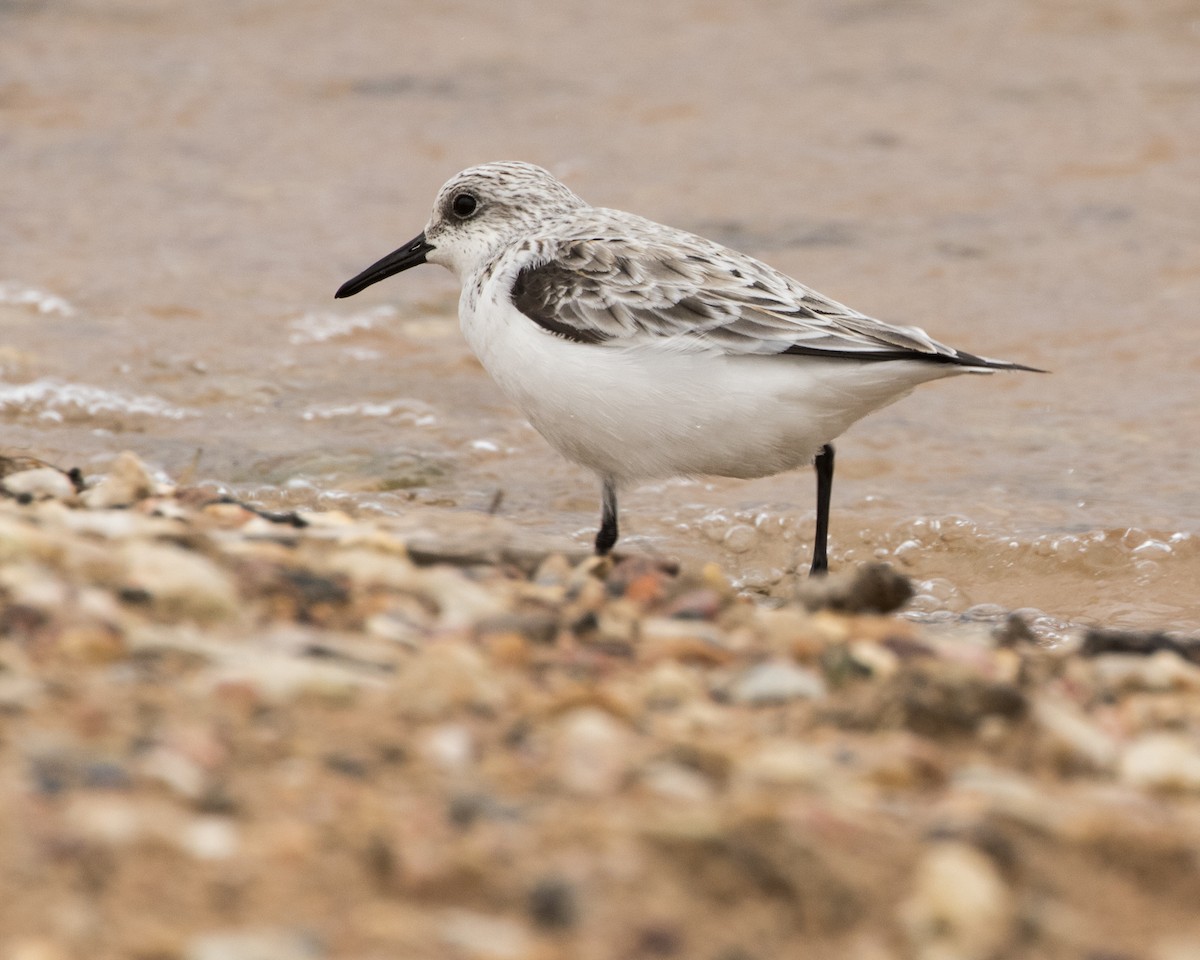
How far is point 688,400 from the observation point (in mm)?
5383

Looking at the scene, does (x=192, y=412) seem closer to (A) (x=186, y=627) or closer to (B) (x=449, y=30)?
(A) (x=186, y=627)

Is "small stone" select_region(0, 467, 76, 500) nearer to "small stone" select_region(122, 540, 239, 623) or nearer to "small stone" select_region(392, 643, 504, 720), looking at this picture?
"small stone" select_region(122, 540, 239, 623)

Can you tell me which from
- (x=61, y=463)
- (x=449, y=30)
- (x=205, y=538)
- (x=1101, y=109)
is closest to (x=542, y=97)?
(x=449, y=30)

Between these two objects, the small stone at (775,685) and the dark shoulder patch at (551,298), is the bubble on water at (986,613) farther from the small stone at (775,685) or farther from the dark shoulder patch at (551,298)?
the small stone at (775,685)

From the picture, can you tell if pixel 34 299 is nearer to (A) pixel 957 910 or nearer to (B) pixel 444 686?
(B) pixel 444 686

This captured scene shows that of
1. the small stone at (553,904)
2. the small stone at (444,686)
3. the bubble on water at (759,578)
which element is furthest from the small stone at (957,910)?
the bubble on water at (759,578)

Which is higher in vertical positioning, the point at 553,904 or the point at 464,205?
the point at 464,205

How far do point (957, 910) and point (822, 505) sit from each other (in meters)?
3.47

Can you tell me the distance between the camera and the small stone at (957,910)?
8.68 feet

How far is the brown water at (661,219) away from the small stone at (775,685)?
4.66ft

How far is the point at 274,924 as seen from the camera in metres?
2.59

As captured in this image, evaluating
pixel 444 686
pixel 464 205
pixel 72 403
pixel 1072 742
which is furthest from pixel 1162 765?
pixel 72 403

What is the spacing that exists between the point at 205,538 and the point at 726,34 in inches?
457

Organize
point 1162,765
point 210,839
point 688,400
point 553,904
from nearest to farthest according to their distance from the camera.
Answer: point 553,904, point 210,839, point 1162,765, point 688,400
